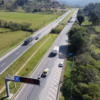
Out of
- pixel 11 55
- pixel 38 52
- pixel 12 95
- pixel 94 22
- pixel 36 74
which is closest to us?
pixel 12 95

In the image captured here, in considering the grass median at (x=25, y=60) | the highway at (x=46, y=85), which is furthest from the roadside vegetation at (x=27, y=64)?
the highway at (x=46, y=85)

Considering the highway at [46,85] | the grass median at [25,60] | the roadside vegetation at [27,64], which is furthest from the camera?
the grass median at [25,60]

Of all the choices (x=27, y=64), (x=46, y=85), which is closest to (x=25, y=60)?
(x=27, y=64)

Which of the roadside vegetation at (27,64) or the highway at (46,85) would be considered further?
the roadside vegetation at (27,64)

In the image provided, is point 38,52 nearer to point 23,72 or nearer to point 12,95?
point 23,72

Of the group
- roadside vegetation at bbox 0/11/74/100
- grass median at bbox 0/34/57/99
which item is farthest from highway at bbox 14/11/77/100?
grass median at bbox 0/34/57/99

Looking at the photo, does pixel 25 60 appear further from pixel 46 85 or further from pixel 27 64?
pixel 46 85

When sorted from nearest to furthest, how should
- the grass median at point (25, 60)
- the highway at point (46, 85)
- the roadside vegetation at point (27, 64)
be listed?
the highway at point (46, 85)
the roadside vegetation at point (27, 64)
the grass median at point (25, 60)

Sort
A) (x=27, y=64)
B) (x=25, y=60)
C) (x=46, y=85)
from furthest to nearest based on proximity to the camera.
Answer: (x=25, y=60), (x=27, y=64), (x=46, y=85)

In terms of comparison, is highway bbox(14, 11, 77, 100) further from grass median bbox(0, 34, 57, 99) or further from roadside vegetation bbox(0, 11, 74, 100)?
grass median bbox(0, 34, 57, 99)

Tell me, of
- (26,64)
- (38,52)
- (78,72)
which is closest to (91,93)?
(78,72)

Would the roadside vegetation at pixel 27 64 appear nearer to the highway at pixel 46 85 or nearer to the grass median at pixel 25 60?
the grass median at pixel 25 60
